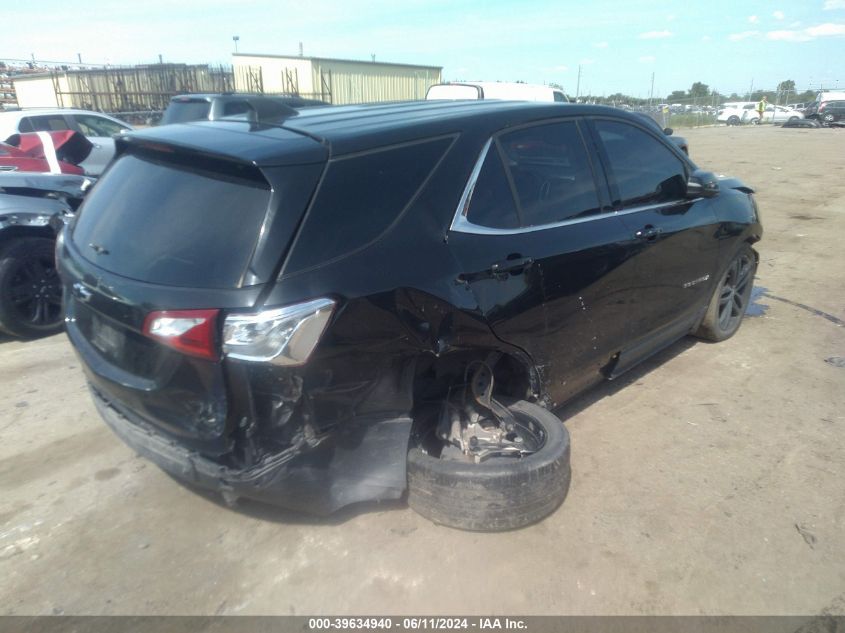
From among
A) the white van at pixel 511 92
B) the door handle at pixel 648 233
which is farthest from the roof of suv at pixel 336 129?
the white van at pixel 511 92

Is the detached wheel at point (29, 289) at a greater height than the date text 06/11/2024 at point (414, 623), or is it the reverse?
the detached wheel at point (29, 289)

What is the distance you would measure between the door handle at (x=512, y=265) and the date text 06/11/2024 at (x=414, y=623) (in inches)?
55.4

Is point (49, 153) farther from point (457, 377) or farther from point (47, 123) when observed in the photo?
point (47, 123)

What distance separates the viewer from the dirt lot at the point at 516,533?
2592 millimetres

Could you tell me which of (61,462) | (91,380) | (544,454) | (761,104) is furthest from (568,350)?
(761,104)

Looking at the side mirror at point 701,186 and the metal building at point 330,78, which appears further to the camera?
the metal building at point 330,78

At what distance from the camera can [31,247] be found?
5.14 metres

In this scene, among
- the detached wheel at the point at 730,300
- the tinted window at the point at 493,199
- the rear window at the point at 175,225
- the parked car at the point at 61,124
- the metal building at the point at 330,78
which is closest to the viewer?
the rear window at the point at 175,225

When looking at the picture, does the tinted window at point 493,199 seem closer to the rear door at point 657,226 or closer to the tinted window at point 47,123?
→ the rear door at point 657,226

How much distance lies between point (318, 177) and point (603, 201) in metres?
1.78

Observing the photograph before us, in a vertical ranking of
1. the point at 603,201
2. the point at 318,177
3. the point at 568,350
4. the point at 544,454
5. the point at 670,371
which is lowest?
the point at 670,371

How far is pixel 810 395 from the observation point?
427 cm

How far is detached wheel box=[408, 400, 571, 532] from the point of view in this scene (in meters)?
2.84

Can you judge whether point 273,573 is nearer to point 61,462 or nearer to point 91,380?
point 91,380
